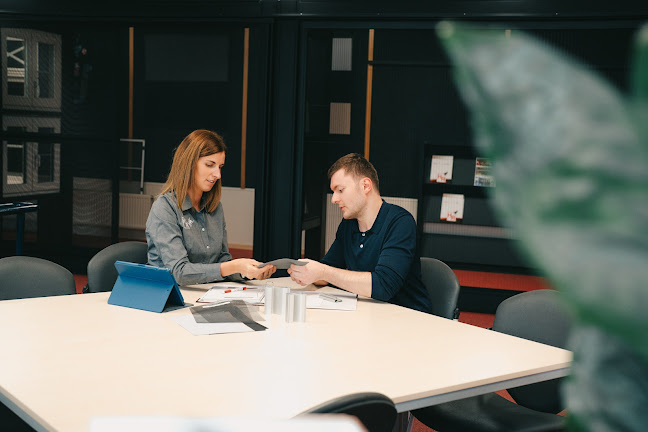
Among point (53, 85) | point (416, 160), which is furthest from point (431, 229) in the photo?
point (53, 85)

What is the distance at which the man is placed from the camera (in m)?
2.59

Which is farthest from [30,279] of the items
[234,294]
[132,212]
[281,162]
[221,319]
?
[132,212]

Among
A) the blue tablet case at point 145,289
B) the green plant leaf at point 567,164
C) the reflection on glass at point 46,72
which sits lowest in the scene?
the blue tablet case at point 145,289

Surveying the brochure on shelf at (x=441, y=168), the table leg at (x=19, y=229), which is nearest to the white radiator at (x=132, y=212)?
the table leg at (x=19, y=229)

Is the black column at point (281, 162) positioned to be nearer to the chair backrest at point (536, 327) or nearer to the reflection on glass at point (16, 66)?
the reflection on glass at point (16, 66)

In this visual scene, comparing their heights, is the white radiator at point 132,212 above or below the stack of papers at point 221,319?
below

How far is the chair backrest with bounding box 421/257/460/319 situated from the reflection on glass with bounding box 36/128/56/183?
14.4ft

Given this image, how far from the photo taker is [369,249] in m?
2.82

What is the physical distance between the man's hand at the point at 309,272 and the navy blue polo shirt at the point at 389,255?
8.8 inches

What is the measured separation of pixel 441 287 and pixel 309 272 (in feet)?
2.18

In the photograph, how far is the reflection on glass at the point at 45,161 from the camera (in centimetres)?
Answer: 597

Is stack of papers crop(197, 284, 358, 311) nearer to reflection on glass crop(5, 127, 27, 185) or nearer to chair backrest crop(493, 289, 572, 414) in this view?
chair backrest crop(493, 289, 572, 414)

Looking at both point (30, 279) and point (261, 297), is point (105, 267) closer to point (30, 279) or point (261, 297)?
point (30, 279)

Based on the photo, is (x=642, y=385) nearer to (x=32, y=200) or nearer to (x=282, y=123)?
(x=282, y=123)
